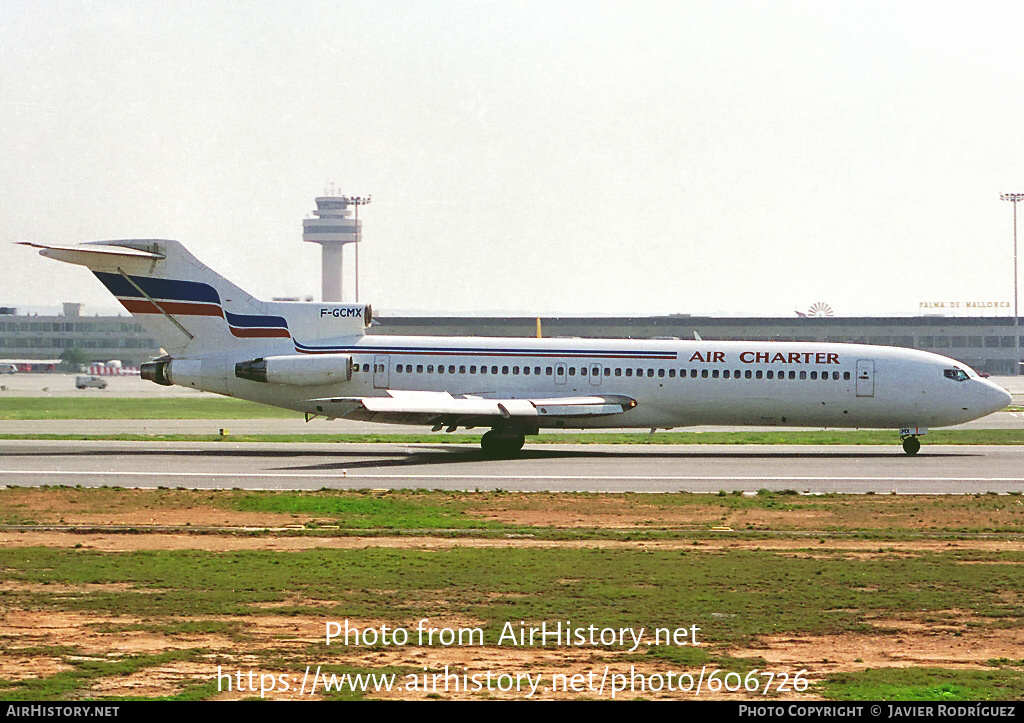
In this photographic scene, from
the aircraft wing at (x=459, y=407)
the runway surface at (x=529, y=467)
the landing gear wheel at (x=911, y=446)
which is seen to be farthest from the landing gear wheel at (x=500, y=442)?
the landing gear wheel at (x=911, y=446)

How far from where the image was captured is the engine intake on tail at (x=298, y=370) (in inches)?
1470

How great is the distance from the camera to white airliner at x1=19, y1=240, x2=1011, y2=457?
37344 millimetres

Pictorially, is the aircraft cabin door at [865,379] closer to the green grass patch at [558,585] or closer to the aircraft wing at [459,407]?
the aircraft wing at [459,407]

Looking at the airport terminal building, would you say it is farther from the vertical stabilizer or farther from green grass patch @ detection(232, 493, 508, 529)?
green grass patch @ detection(232, 493, 508, 529)

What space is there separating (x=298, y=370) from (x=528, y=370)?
7498mm

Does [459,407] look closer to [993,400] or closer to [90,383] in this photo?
[993,400]

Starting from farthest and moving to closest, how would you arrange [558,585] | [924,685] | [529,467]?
[529,467] → [558,585] → [924,685]

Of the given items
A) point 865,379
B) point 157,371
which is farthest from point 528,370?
point 157,371

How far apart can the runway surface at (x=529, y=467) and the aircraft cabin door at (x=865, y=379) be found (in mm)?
1962

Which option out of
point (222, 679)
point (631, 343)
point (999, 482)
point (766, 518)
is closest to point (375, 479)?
point (766, 518)

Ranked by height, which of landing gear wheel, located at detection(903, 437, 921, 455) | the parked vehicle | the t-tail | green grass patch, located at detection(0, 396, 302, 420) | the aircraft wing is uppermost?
the t-tail

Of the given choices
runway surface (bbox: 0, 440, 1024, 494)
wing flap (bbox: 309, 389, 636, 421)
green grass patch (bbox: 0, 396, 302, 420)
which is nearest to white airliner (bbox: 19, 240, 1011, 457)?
wing flap (bbox: 309, 389, 636, 421)

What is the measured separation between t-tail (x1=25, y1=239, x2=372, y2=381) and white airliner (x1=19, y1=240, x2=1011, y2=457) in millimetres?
40

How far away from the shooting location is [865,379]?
1471 inches
